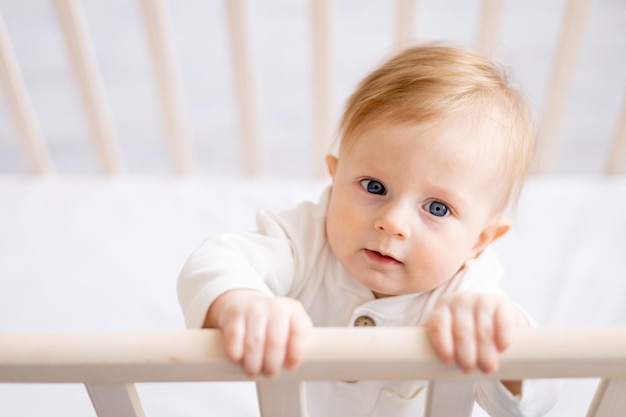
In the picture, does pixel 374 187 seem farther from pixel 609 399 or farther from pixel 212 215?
pixel 212 215

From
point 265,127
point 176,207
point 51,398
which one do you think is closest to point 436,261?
point 51,398

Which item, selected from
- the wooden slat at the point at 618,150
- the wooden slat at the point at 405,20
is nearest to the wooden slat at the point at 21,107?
the wooden slat at the point at 405,20

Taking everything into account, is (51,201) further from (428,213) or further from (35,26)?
(35,26)

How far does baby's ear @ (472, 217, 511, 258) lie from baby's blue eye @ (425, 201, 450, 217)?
0.08 meters

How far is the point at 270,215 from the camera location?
763 millimetres

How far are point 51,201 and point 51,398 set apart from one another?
44cm

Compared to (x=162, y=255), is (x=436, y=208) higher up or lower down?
higher up

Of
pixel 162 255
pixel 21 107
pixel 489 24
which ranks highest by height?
pixel 489 24

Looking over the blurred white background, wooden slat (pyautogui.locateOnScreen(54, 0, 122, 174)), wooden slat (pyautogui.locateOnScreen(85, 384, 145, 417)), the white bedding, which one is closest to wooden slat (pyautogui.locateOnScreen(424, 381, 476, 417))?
wooden slat (pyautogui.locateOnScreen(85, 384, 145, 417))

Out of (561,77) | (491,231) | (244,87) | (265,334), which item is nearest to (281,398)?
(265,334)

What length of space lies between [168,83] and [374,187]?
0.63m

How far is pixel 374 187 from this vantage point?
2.17 ft

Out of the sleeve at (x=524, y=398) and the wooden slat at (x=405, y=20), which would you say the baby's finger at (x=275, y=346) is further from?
the wooden slat at (x=405, y=20)

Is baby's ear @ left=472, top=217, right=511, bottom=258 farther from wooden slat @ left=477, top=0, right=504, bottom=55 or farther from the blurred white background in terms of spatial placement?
the blurred white background
